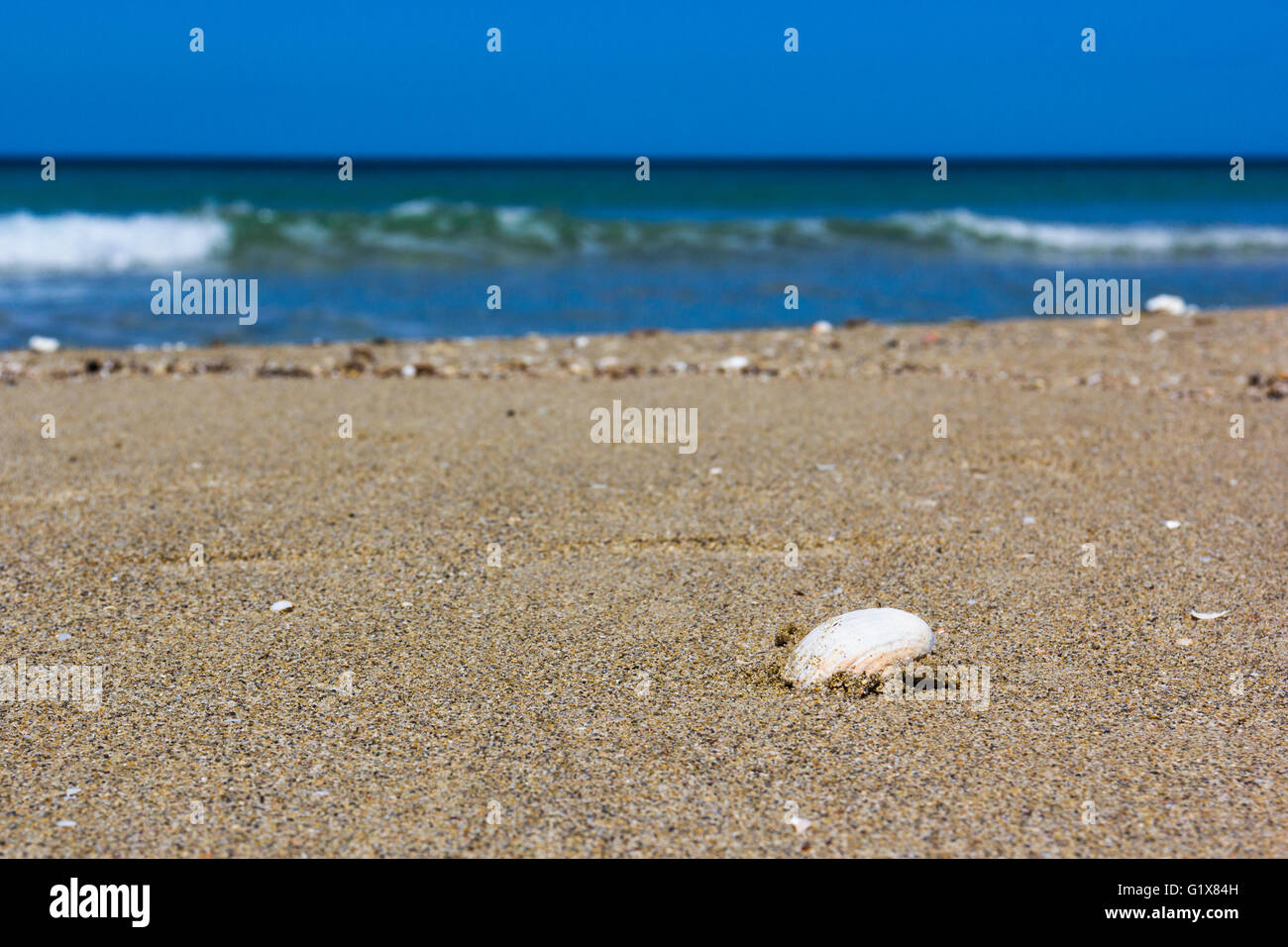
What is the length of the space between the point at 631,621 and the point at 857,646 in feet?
2.16

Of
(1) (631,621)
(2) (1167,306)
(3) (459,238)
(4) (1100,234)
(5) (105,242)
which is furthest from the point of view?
(4) (1100,234)

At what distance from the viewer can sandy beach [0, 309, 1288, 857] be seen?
2.18 meters

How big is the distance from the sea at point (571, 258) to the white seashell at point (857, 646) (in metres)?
6.62

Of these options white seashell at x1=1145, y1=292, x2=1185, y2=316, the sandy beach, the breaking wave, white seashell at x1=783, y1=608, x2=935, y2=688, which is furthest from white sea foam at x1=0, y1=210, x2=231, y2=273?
white seashell at x1=783, y1=608, x2=935, y2=688

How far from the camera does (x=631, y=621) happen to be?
10.2ft

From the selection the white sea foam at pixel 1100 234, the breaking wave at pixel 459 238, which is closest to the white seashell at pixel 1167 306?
the breaking wave at pixel 459 238

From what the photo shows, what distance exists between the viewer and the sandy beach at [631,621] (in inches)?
85.8

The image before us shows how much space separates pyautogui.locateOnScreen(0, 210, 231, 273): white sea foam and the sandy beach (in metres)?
9.61

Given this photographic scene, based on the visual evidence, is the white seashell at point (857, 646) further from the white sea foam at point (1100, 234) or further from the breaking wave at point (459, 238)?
the white sea foam at point (1100, 234)

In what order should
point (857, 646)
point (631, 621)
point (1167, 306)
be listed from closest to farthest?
point (857, 646) < point (631, 621) < point (1167, 306)

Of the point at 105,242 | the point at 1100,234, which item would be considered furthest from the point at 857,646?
the point at 1100,234

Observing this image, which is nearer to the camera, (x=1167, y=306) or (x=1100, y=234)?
(x=1167, y=306)

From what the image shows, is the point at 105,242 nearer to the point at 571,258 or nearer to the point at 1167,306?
the point at 571,258
